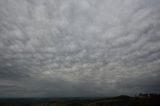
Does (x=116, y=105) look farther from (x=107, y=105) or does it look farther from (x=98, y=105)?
(x=98, y=105)

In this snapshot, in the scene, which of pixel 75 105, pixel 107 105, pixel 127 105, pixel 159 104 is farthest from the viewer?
pixel 75 105

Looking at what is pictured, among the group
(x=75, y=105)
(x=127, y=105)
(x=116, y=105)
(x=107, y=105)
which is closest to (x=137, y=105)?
(x=127, y=105)

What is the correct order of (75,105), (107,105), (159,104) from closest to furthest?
(159,104) < (107,105) < (75,105)

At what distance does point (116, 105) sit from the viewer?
140 metres

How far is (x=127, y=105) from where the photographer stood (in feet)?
433

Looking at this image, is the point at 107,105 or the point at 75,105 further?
the point at 75,105

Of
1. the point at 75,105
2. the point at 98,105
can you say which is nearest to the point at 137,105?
the point at 98,105

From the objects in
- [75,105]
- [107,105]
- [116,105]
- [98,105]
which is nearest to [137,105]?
[116,105]

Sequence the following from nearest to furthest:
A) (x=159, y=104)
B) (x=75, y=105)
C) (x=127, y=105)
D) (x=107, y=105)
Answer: (x=159, y=104), (x=127, y=105), (x=107, y=105), (x=75, y=105)

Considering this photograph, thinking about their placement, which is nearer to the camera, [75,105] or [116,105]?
[116,105]

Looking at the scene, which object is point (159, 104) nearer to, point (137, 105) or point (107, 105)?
point (137, 105)

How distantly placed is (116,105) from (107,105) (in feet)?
31.8

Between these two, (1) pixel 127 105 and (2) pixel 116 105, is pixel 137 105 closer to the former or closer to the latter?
(1) pixel 127 105

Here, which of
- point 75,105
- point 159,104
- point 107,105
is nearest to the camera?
point 159,104
